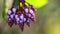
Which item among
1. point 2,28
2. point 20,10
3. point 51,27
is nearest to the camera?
point 20,10

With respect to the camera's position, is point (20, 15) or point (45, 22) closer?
point (20, 15)

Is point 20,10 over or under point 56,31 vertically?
over

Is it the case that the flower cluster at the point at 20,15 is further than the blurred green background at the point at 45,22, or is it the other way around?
the blurred green background at the point at 45,22

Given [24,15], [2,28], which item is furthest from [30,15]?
[2,28]

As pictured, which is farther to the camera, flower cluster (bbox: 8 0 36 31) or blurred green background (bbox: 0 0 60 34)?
blurred green background (bbox: 0 0 60 34)

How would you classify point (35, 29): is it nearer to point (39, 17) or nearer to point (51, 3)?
point (39, 17)

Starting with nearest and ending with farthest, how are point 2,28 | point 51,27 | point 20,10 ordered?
point 20,10, point 2,28, point 51,27

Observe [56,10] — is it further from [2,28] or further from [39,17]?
[2,28]

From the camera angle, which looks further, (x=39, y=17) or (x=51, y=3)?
(x=51, y=3)
